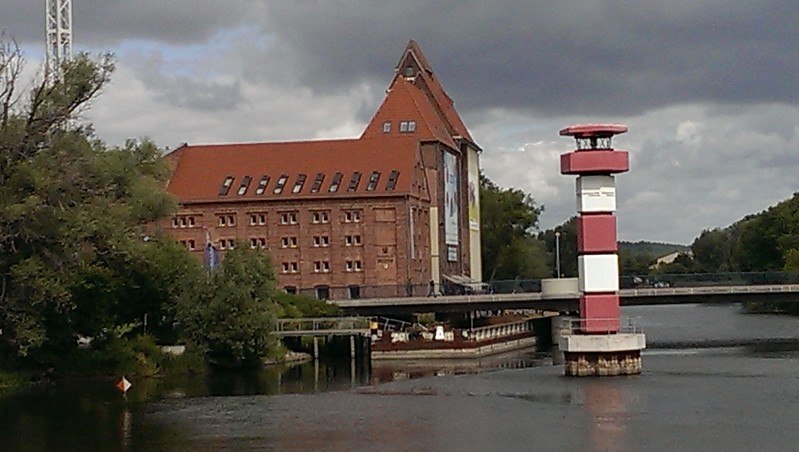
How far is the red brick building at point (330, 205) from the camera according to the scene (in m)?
102

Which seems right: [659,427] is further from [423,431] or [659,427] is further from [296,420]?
[296,420]

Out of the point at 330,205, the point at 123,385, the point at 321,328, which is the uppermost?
the point at 330,205

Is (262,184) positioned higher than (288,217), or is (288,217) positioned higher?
(262,184)

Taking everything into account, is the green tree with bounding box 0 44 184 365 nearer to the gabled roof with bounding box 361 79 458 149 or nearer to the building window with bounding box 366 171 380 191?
the building window with bounding box 366 171 380 191

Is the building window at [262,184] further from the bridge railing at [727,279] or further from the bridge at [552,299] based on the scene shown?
the bridge railing at [727,279]

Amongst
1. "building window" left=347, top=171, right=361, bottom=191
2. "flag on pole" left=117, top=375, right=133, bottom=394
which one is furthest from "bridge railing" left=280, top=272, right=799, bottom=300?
"flag on pole" left=117, top=375, right=133, bottom=394

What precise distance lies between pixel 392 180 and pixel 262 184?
9964mm

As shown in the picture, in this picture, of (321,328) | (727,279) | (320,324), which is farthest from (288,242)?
(727,279)

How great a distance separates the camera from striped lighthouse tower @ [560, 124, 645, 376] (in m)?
54.6

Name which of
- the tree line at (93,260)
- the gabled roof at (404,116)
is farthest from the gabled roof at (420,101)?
the tree line at (93,260)

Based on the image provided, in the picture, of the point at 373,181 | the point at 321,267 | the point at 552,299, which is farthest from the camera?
the point at 321,267

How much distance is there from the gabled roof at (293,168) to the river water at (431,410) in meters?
36.3

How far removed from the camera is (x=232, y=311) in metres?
65.6

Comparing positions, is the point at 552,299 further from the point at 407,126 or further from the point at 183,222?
the point at 183,222
